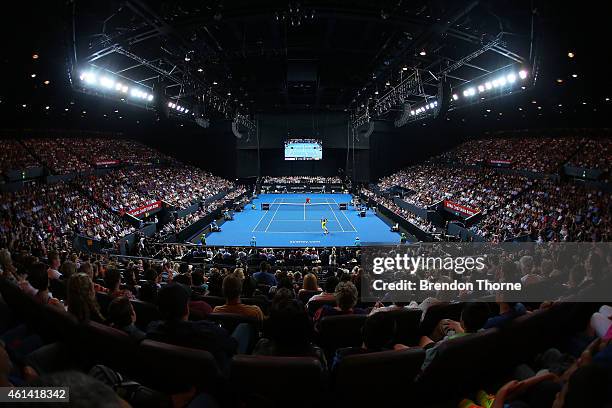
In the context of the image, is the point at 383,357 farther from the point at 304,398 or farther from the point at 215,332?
the point at 215,332

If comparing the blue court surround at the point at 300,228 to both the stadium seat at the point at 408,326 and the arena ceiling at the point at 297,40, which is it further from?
the stadium seat at the point at 408,326

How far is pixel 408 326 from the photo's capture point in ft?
15.1

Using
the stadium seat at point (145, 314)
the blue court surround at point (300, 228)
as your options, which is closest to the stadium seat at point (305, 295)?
the stadium seat at point (145, 314)

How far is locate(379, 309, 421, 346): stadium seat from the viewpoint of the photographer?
4480 millimetres

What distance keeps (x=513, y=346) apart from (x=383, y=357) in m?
1.65

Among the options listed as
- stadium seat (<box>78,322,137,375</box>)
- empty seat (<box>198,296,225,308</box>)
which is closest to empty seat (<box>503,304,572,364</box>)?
stadium seat (<box>78,322,137,375</box>)

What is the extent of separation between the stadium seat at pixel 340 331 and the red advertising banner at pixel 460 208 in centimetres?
2841

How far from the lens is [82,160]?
118 feet

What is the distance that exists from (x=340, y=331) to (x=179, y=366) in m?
2.08

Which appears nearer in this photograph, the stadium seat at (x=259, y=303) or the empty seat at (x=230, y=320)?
the empty seat at (x=230, y=320)

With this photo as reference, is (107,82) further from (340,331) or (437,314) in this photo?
(437,314)

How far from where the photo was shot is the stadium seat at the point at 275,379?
2684mm

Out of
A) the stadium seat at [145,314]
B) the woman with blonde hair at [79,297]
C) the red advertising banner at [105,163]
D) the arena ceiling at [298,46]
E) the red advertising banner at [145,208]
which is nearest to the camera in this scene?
the woman with blonde hair at [79,297]

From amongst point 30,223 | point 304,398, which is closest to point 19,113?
point 30,223
